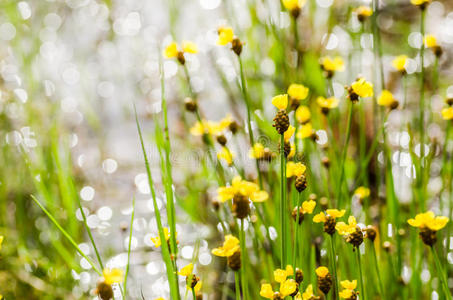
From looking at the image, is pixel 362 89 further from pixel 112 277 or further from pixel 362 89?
pixel 112 277

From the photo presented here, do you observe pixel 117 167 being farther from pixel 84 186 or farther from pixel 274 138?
pixel 274 138

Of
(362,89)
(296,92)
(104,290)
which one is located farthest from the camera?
(296,92)

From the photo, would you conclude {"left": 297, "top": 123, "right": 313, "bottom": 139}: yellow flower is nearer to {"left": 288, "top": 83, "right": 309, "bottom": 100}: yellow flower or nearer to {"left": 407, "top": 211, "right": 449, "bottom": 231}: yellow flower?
{"left": 288, "top": 83, "right": 309, "bottom": 100}: yellow flower

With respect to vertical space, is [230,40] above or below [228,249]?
above

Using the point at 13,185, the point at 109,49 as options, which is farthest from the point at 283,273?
the point at 109,49

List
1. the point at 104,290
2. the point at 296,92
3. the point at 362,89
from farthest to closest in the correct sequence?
the point at 296,92 < the point at 362,89 < the point at 104,290

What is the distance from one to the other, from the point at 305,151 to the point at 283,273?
45 cm

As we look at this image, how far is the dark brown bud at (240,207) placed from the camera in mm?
616

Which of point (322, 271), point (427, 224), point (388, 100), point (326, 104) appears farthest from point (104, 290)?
point (388, 100)

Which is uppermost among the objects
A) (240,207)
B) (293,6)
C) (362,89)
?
(293,6)

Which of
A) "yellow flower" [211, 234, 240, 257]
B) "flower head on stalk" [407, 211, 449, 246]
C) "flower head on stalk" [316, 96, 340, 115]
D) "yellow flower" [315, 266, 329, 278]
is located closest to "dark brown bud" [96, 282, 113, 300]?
"yellow flower" [211, 234, 240, 257]

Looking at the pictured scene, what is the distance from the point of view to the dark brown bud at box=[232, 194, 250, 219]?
62cm

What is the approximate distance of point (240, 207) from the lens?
2.03 feet

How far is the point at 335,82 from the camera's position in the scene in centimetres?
181
